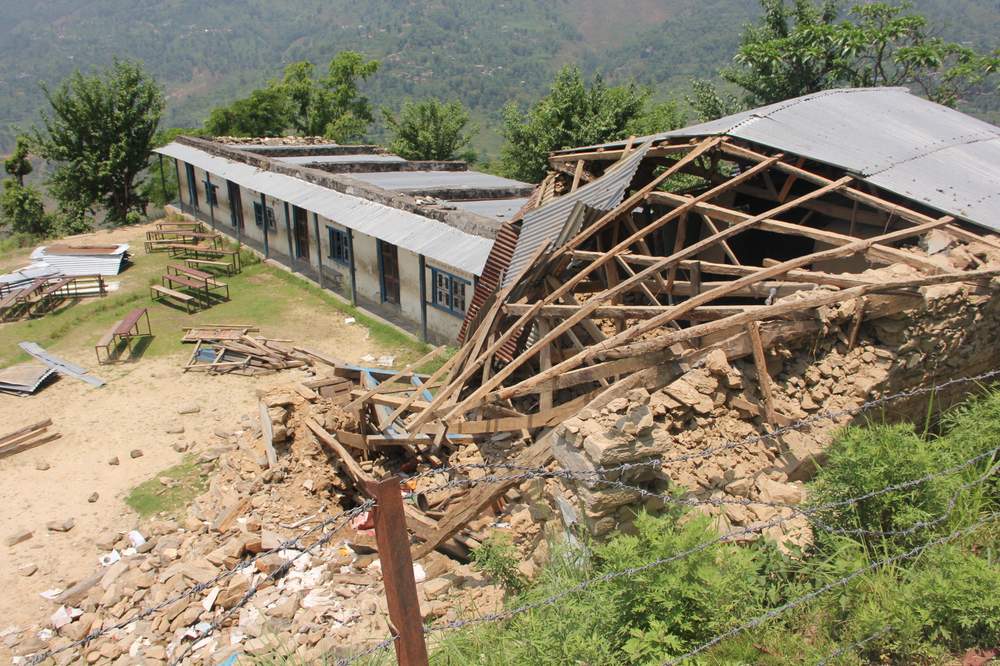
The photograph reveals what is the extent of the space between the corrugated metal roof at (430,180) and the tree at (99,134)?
1340 cm

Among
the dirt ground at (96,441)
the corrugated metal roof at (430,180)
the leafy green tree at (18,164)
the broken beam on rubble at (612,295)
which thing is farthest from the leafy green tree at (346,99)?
the broken beam on rubble at (612,295)

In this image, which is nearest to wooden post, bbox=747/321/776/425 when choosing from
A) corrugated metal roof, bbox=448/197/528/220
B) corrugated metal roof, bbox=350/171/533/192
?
corrugated metal roof, bbox=448/197/528/220

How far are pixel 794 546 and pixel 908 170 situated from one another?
6152mm

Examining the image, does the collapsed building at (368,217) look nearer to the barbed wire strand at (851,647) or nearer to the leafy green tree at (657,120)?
the leafy green tree at (657,120)

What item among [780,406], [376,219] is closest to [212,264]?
[376,219]

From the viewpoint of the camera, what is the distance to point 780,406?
21.2 ft

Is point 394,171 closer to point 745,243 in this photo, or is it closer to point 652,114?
point 652,114

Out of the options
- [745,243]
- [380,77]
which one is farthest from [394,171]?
[380,77]

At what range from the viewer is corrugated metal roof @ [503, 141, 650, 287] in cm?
966

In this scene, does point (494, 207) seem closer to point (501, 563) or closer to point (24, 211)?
point (501, 563)

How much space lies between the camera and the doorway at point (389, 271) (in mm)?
17703

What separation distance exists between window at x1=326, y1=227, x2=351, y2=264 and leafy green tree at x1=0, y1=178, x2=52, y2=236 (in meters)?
18.6

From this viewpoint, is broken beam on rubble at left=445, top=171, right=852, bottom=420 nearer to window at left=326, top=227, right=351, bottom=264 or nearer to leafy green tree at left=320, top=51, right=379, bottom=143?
window at left=326, top=227, right=351, bottom=264

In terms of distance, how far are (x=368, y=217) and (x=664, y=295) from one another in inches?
375
